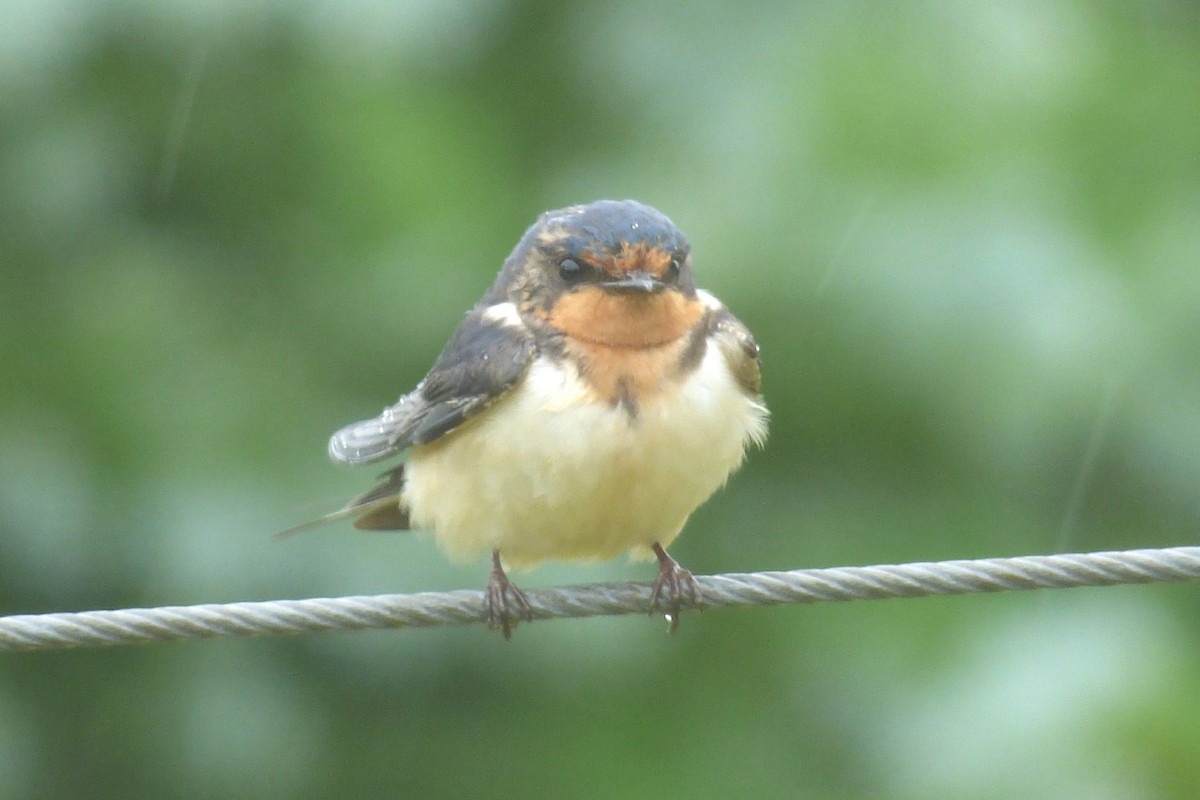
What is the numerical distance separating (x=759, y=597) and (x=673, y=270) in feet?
2.72

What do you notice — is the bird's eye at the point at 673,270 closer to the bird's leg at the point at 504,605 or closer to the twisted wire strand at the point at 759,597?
the bird's leg at the point at 504,605

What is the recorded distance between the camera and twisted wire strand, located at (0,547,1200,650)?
96.1 inches

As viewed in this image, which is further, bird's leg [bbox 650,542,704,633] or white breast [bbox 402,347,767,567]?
bird's leg [bbox 650,542,704,633]

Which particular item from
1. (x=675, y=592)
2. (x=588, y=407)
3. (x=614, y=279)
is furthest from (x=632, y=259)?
(x=675, y=592)

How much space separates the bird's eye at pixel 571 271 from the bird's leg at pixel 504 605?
559 mm

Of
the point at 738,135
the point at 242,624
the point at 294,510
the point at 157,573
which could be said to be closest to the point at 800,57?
the point at 738,135

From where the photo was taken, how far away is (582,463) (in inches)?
123

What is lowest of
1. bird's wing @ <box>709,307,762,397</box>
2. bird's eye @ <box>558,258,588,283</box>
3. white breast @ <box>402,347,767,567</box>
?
white breast @ <box>402,347,767,567</box>

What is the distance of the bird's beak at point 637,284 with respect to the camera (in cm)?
322

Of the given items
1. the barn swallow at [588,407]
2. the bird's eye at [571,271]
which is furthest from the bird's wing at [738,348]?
the bird's eye at [571,271]

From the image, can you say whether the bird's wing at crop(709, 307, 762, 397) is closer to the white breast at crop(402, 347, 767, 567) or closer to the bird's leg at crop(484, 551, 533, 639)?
the white breast at crop(402, 347, 767, 567)

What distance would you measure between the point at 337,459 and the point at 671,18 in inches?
55.6

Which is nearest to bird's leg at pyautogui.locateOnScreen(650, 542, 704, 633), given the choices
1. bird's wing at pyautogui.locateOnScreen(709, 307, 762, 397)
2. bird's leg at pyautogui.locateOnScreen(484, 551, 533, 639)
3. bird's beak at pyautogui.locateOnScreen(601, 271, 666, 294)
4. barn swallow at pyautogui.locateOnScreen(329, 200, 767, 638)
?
barn swallow at pyautogui.locateOnScreen(329, 200, 767, 638)

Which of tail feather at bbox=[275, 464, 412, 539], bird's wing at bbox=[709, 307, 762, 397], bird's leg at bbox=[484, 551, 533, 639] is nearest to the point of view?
bird's leg at bbox=[484, 551, 533, 639]
